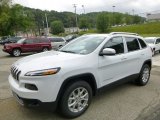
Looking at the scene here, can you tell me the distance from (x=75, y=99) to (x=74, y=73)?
55 cm

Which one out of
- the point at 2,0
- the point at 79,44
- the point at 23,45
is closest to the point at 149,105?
the point at 79,44

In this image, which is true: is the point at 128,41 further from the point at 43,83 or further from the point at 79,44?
the point at 43,83

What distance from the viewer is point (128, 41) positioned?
6121 mm

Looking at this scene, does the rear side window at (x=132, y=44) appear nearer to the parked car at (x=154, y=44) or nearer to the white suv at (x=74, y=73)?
the white suv at (x=74, y=73)

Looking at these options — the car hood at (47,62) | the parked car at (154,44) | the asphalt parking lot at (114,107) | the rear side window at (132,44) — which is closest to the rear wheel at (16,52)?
the parked car at (154,44)

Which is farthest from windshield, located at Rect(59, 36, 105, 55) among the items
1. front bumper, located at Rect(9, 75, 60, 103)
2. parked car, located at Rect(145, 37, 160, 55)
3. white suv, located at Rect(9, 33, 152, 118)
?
parked car, located at Rect(145, 37, 160, 55)

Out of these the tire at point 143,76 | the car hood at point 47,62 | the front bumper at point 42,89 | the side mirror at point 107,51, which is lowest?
the tire at point 143,76

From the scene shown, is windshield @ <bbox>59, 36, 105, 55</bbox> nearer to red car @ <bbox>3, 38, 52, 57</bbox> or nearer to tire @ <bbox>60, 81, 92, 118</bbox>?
tire @ <bbox>60, 81, 92, 118</bbox>

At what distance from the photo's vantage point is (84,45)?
536cm

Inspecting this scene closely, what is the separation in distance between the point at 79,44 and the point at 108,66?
96 cm

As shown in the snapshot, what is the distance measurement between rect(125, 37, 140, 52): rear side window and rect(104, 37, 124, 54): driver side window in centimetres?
33

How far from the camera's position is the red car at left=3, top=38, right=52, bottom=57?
1816 centimetres

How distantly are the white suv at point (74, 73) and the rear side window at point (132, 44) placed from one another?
32mm

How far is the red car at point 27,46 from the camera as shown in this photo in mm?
18156
